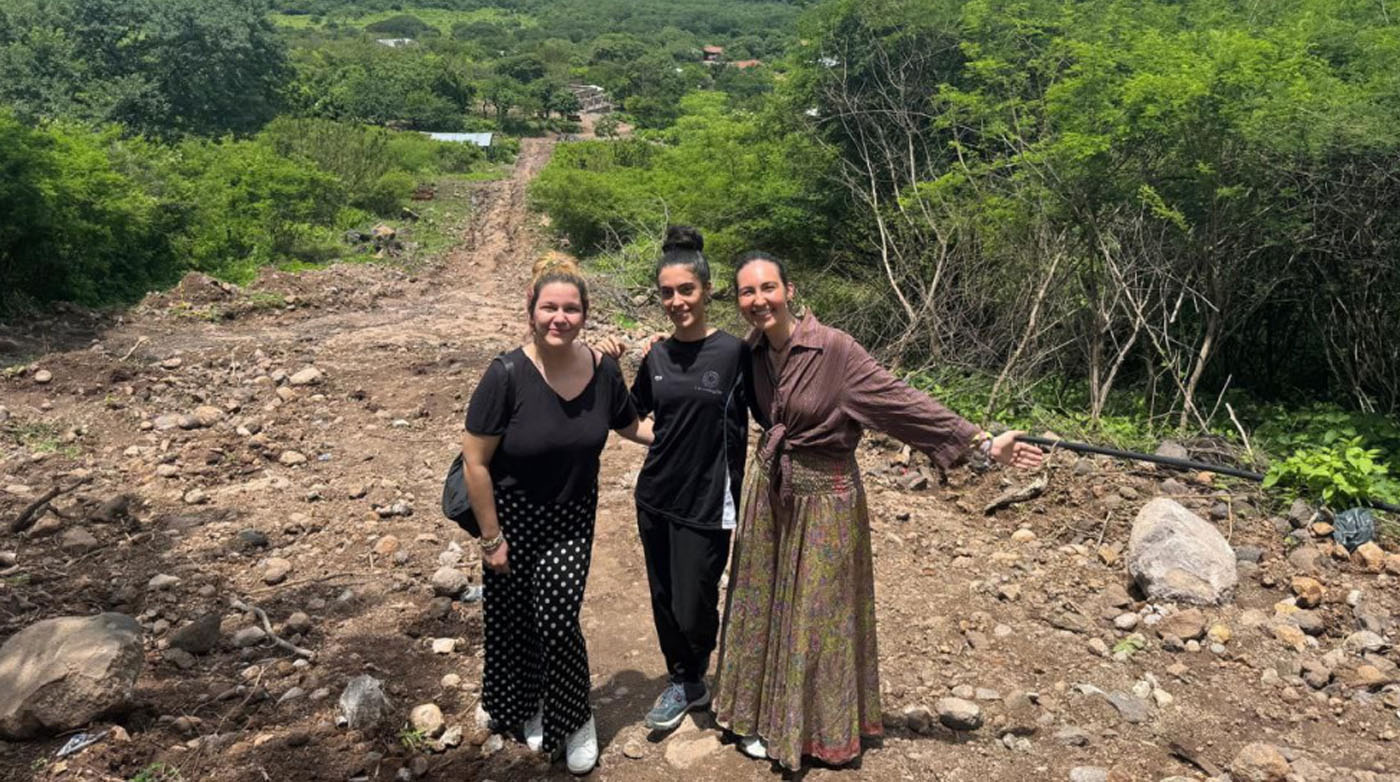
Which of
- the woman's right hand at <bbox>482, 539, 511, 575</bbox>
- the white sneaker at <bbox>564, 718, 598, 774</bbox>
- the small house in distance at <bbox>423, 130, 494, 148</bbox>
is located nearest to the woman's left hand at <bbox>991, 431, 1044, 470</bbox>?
the woman's right hand at <bbox>482, 539, 511, 575</bbox>

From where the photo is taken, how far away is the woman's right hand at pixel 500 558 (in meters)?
2.53

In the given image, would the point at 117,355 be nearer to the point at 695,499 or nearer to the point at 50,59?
the point at 695,499

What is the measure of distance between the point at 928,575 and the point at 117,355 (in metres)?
7.42

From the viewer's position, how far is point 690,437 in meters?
2.62

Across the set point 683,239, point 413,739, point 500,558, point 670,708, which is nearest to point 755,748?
point 670,708

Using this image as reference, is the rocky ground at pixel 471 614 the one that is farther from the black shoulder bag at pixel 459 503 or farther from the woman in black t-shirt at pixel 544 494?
the black shoulder bag at pixel 459 503

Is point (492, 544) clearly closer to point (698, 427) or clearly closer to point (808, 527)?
point (698, 427)

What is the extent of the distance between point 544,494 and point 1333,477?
4.48 m

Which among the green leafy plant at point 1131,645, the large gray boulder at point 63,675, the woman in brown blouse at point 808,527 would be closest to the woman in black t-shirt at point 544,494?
the woman in brown blouse at point 808,527

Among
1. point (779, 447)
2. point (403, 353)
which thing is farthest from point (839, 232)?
point (779, 447)

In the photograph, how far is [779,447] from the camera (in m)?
2.56

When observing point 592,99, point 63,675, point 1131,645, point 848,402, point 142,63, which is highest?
point 592,99

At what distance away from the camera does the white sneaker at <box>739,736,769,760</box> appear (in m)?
2.80

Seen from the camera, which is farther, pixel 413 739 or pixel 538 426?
pixel 413 739
